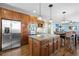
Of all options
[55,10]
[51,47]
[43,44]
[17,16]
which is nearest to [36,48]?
[43,44]

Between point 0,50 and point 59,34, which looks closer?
point 0,50

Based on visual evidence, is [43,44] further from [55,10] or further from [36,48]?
[55,10]

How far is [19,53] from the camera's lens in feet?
6.95

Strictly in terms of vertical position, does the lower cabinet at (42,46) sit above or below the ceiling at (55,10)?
below

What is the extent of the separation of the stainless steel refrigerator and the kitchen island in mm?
278

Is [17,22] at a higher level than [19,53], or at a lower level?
higher

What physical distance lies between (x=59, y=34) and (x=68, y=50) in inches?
14.7

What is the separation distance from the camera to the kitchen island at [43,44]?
83.7 inches

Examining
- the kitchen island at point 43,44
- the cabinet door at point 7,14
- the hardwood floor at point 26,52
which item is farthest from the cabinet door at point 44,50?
the cabinet door at point 7,14

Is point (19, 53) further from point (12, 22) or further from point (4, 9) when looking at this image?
point (4, 9)

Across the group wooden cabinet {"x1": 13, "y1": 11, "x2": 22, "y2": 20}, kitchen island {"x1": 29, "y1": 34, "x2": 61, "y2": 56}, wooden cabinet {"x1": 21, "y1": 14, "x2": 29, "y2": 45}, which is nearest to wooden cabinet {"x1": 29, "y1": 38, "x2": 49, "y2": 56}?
kitchen island {"x1": 29, "y1": 34, "x2": 61, "y2": 56}

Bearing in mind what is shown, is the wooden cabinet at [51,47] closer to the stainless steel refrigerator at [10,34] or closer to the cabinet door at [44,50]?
the cabinet door at [44,50]

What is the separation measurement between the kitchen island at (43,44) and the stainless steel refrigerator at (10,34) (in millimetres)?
278

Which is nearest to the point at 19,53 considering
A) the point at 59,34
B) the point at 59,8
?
the point at 59,34
